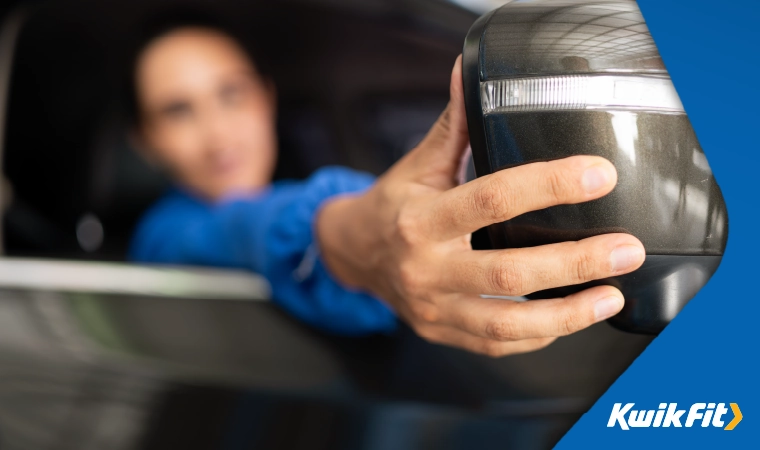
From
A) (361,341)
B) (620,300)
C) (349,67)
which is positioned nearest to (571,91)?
(620,300)

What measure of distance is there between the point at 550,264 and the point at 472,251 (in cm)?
8

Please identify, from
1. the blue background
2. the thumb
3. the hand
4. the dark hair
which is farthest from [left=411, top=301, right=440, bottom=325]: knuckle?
the dark hair

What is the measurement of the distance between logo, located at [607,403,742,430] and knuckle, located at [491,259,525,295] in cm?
10

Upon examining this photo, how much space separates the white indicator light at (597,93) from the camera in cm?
42

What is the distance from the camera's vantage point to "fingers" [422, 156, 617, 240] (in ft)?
1.39

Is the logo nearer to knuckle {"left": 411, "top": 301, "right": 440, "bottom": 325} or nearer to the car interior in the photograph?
the car interior

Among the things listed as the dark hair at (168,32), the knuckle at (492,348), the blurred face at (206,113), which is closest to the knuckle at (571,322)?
the knuckle at (492,348)

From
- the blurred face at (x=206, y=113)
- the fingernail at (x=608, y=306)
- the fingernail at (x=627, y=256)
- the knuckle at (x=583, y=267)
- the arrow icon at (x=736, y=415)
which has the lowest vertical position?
the blurred face at (x=206, y=113)

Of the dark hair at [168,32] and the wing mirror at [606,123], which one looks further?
the dark hair at [168,32]

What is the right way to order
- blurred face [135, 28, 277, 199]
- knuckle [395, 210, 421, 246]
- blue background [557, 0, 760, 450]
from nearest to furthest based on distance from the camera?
blue background [557, 0, 760, 450] → knuckle [395, 210, 421, 246] → blurred face [135, 28, 277, 199]

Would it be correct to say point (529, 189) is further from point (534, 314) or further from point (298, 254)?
point (298, 254)

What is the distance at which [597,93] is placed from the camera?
1.39ft

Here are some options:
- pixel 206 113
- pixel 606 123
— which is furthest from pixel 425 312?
pixel 206 113

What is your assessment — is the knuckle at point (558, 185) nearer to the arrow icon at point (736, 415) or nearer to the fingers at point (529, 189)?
the fingers at point (529, 189)
